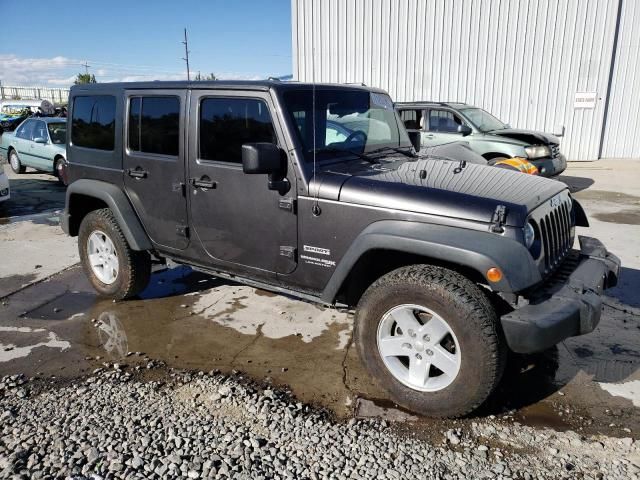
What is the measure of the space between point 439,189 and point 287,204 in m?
1.02

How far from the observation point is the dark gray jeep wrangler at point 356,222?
277cm

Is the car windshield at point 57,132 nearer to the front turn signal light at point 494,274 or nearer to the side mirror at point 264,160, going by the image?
the side mirror at point 264,160

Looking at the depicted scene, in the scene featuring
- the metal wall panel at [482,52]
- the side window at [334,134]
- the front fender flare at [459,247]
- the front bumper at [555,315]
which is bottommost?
the front bumper at [555,315]

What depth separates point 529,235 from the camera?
284cm

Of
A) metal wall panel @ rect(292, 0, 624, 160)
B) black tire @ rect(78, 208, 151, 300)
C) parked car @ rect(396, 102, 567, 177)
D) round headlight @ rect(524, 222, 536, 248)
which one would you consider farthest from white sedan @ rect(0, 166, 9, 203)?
metal wall panel @ rect(292, 0, 624, 160)

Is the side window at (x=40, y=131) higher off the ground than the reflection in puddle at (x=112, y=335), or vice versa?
the side window at (x=40, y=131)

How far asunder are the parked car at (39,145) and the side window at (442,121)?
787 centimetres

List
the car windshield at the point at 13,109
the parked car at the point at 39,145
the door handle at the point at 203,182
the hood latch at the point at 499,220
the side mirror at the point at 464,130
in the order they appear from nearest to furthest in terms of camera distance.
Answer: the hood latch at the point at 499,220, the door handle at the point at 203,182, the side mirror at the point at 464,130, the parked car at the point at 39,145, the car windshield at the point at 13,109

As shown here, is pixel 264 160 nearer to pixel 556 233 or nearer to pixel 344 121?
pixel 344 121

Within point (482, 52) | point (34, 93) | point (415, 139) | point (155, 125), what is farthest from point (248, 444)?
point (34, 93)

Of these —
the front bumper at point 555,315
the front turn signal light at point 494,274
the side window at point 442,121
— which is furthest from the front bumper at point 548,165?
the front turn signal light at point 494,274

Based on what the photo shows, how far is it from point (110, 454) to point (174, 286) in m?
2.76

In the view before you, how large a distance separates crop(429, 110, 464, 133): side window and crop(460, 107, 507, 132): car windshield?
0.28 meters

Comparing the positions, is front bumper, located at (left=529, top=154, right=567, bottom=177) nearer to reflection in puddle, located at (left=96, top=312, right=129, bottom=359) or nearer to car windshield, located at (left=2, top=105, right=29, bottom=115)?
reflection in puddle, located at (left=96, top=312, right=129, bottom=359)
